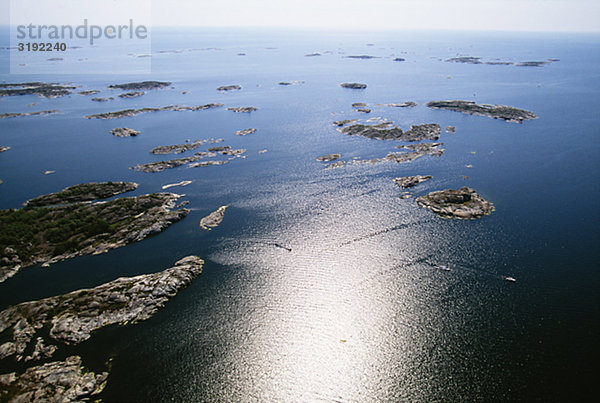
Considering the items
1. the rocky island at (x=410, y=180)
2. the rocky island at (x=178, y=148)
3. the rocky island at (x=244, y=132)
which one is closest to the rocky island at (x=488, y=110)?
the rocky island at (x=410, y=180)

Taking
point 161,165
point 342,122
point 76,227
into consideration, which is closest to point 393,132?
point 342,122

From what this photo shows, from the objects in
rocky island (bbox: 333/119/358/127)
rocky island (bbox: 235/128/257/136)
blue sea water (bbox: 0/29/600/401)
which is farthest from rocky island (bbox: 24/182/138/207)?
rocky island (bbox: 333/119/358/127)

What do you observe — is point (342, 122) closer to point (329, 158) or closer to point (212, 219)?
point (329, 158)

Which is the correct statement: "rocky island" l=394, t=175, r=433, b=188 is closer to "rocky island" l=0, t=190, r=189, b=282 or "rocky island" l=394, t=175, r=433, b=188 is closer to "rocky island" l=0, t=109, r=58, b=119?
"rocky island" l=0, t=190, r=189, b=282

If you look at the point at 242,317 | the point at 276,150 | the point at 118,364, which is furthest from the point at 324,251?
the point at 276,150

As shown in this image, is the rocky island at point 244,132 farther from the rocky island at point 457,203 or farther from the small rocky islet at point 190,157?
the rocky island at point 457,203
